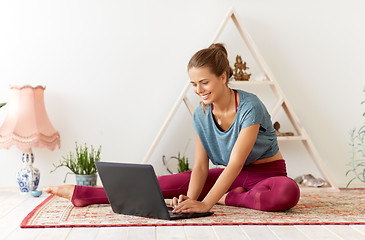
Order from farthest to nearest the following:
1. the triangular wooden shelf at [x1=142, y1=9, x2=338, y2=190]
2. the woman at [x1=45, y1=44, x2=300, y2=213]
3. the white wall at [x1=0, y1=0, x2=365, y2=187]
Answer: the white wall at [x1=0, y1=0, x2=365, y2=187], the triangular wooden shelf at [x1=142, y1=9, x2=338, y2=190], the woman at [x1=45, y1=44, x2=300, y2=213]

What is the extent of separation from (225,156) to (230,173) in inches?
10.5

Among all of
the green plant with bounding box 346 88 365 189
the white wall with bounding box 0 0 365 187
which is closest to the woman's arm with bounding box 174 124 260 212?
the white wall with bounding box 0 0 365 187

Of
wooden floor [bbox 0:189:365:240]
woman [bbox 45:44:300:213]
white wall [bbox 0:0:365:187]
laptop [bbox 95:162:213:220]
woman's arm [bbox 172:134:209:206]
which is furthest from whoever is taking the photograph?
white wall [bbox 0:0:365:187]

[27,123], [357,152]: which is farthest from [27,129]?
[357,152]

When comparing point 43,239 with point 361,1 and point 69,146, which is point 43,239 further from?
point 361,1

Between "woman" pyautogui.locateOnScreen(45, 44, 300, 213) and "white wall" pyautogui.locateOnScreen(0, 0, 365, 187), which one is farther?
"white wall" pyautogui.locateOnScreen(0, 0, 365, 187)

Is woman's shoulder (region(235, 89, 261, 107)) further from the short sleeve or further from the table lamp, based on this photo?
the table lamp

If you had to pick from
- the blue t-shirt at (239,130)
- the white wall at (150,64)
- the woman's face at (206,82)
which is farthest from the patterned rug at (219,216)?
the white wall at (150,64)

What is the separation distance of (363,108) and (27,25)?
7.41 feet

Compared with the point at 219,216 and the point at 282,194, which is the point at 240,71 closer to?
the point at 282,194

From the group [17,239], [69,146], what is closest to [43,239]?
[17,239]

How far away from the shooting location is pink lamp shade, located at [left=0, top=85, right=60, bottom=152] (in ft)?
9.48

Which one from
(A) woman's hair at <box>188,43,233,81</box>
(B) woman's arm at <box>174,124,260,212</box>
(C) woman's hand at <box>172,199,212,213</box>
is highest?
(A) woman's hair at <box>188,43,233,81</box>

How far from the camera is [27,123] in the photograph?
Answer: 294cm
